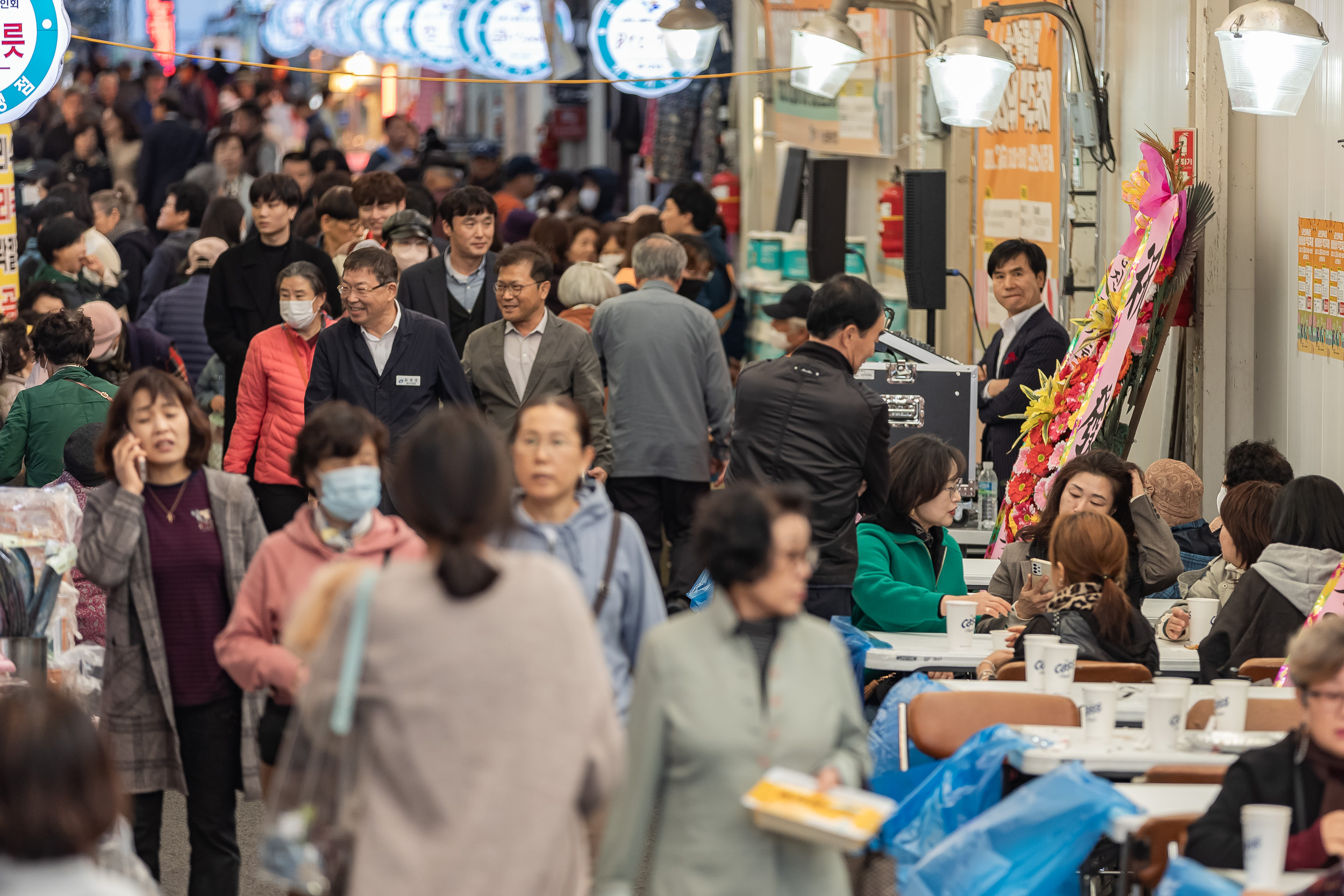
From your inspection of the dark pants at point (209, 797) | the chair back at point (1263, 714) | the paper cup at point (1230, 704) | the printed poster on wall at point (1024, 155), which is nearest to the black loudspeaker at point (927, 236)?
the printed poster on wall at point (1024, 155)

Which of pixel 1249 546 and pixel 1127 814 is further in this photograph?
pixel 1249 546

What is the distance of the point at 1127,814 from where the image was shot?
3.82 metres

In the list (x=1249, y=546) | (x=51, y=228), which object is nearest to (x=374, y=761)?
(x=1249, y=546)

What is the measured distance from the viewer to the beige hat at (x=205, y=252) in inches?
355

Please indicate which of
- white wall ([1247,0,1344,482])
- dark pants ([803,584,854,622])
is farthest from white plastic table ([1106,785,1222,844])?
white wall ([1247,0,1344,482])

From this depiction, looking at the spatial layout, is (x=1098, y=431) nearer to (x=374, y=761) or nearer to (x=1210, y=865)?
(x=1210, y=865)

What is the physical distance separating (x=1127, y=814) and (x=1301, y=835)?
1.24ft

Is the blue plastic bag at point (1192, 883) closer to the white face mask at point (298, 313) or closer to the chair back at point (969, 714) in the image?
the chair back at point (969, 714)

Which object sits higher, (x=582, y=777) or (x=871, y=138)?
(x=871, y=138)

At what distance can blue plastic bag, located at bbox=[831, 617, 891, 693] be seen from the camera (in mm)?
5539

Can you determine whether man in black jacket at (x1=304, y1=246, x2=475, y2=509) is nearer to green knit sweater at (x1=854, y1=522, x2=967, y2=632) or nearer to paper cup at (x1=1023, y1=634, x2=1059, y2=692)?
green knit sweater at (x1=854, y1=522, x2=967, y2=632)

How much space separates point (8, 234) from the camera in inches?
312

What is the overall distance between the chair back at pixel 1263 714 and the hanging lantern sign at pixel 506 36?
1215 centimetres

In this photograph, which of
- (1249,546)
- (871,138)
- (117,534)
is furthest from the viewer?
(871,138)
